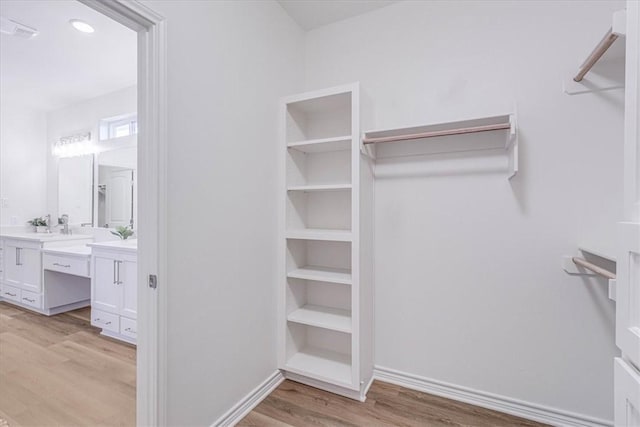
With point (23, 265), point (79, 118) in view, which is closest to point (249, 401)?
point (23, 265)

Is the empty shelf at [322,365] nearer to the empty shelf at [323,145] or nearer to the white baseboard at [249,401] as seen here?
the white baseboard at [249,401]

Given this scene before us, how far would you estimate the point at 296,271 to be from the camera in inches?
83.7

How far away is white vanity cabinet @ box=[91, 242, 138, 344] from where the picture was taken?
8.68ft

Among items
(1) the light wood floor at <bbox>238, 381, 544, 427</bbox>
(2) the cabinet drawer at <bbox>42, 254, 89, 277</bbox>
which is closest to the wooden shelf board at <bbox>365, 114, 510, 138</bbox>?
(1) the light wood floor at <bbox>238, 381, 544, 427</bbox>

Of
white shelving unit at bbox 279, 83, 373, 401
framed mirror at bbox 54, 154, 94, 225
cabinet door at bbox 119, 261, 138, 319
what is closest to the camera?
white shelving unit at bbox 279, 83, 373, 401

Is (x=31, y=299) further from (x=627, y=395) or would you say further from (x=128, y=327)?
(x=627, y=395)

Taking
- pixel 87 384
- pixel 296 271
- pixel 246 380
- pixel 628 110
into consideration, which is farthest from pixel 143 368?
pixel 628 110

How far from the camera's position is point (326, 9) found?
6.98ft

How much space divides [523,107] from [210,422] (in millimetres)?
2473

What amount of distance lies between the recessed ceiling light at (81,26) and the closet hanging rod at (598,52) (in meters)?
3.23

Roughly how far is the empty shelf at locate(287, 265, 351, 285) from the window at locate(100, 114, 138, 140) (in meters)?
2.84

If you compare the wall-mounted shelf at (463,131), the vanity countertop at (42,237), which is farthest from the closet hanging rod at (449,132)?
the vanity countertop at (42,237)

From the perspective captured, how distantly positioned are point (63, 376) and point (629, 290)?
10.4ft

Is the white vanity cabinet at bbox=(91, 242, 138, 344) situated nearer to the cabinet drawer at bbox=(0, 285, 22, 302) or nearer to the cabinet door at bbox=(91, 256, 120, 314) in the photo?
the cabinet door at bbox=(91, 256, 120, 314)
